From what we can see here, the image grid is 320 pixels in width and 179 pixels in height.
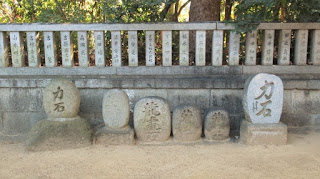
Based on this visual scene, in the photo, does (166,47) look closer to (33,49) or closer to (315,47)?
(33,49)

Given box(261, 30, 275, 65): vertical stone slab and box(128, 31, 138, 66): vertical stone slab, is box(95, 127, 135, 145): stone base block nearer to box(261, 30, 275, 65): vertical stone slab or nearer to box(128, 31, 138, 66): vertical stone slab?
box(128, 31, 138, 66): vertical stone slab

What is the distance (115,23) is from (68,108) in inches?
65.9

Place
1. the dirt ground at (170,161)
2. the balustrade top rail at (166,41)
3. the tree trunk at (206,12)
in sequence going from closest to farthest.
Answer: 1. the dirt ground at (170,161)
2. the balustrade top rail at (166,41)
3. the tree trunk at (206,12)

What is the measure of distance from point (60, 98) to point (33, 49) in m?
1.32

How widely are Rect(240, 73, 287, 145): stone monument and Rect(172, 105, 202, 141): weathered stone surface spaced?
2.42ft

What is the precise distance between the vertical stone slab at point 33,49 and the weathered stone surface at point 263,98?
11.8ft

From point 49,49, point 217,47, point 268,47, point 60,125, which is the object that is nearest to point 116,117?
Answer: point 60,125

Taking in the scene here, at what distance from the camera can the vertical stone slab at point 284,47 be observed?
5.39 meters

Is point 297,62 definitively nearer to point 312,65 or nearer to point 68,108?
point 312,65

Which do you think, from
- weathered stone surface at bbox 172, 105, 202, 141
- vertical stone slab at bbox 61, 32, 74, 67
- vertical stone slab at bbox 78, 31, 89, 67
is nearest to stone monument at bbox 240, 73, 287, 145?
weathered stone surface at bbox 172, 105, 202, 141

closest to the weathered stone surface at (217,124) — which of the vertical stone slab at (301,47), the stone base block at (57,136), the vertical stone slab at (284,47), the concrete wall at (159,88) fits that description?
the concrete wall at (159,88)

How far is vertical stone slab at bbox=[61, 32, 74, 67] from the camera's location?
17.9ft

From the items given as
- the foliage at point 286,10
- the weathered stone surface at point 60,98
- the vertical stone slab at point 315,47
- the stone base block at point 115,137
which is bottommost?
the stone base block at point 115,137

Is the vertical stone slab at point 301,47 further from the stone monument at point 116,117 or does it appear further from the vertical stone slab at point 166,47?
the stone monument at point 116,117
